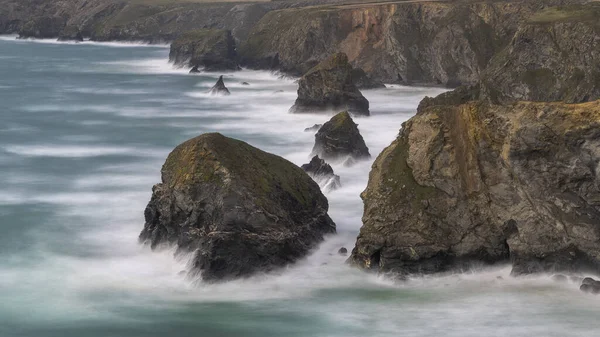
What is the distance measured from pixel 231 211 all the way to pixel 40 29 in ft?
401

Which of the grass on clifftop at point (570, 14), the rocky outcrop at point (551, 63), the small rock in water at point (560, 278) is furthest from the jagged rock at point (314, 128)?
the small rock in water at point (560, 278)

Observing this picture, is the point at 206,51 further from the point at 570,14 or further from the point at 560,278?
the point at 560,278

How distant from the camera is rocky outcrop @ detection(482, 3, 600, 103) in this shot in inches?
2021

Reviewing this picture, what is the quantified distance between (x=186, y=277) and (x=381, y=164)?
542cm

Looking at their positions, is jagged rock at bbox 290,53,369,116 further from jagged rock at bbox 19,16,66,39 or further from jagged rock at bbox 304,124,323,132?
jagged rock at bbox 19,16,66,39

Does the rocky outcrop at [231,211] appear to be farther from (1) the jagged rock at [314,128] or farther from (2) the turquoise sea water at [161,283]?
(1) the jagged rock at [314,128]

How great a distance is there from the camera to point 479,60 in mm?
69000

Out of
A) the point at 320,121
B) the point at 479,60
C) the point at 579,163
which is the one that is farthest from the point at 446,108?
the point at 479,60

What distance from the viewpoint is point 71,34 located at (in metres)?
135

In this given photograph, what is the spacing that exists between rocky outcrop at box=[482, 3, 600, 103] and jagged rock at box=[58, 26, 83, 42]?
87978 millimetres

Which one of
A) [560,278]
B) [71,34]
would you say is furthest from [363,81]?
[71,34]

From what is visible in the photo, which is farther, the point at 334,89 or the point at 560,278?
the point at 334,89

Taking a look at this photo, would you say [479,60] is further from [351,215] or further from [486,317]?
[486,317]

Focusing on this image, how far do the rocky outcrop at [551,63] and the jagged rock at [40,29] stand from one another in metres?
95.3
